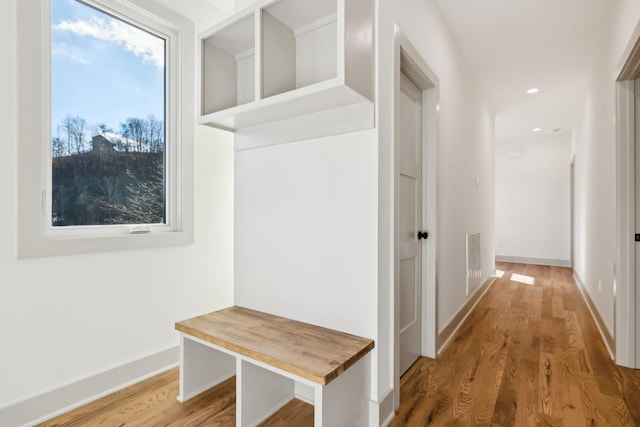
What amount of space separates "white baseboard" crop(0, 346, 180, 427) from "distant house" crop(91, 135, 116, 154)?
129 cm

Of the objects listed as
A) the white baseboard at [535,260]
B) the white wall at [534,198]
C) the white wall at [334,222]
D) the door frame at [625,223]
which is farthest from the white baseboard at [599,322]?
the white wall at [534,198]

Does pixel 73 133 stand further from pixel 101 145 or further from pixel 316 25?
pixel 316 25

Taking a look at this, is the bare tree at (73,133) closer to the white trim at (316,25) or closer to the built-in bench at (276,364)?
the built-in bench at (276,364)

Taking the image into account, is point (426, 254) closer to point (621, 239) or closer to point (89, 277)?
point (621, 239)

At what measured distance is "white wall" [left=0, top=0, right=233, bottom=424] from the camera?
1.57 meters

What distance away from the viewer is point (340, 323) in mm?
1708

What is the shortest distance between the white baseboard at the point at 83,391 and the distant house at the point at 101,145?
129 cm

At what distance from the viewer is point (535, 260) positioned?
6.67 metres

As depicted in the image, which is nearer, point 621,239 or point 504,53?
point 621,239

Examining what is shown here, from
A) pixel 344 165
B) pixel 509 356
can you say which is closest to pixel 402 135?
pixel 344 165

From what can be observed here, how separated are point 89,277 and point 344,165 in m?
1.54

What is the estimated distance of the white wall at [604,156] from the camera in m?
2.33

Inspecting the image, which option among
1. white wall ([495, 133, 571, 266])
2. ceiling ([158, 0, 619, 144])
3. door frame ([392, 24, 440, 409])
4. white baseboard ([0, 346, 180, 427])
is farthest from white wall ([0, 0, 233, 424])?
white wall ([495, 133, 571, 266])

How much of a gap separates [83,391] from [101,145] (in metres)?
1.39
